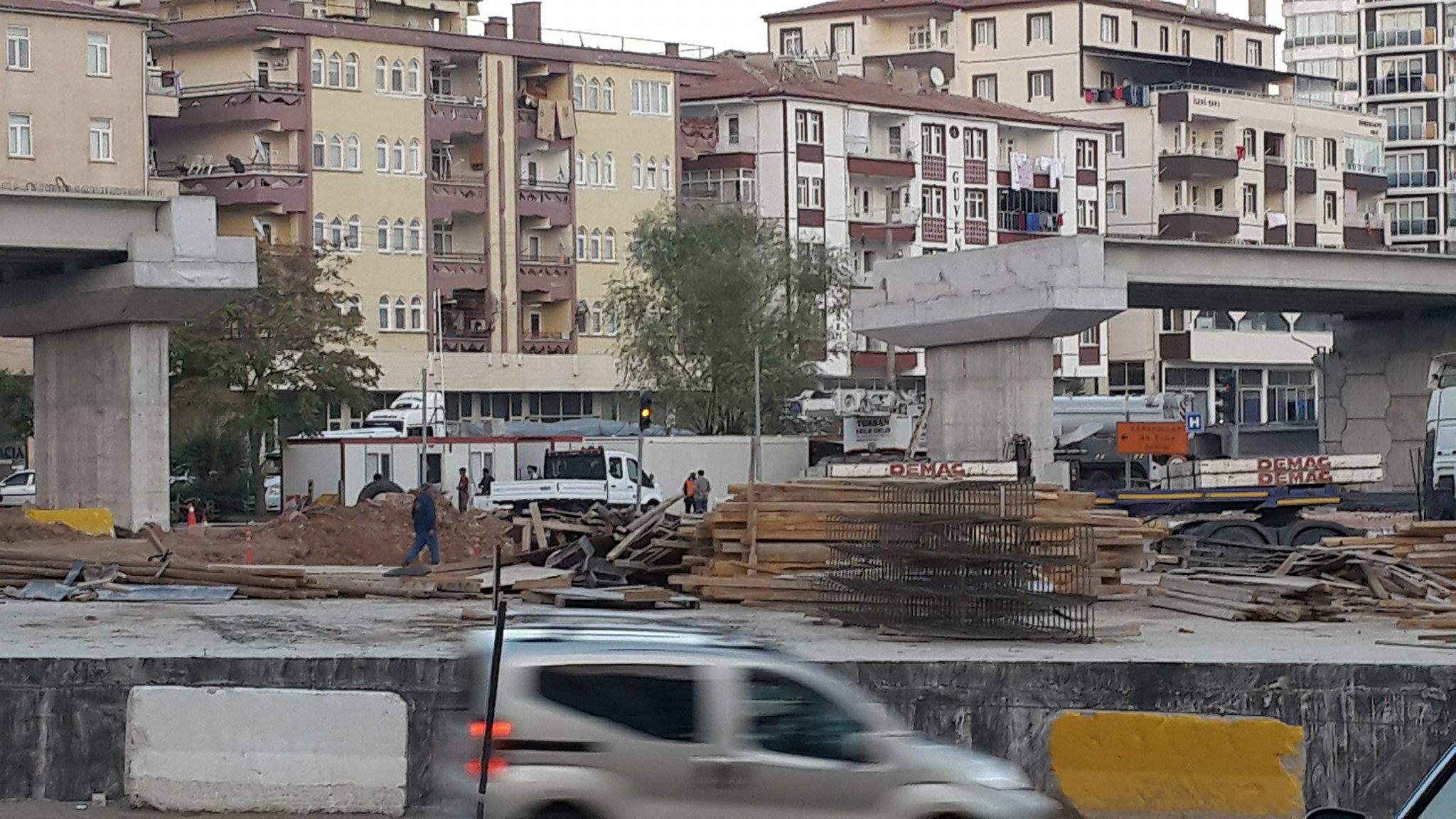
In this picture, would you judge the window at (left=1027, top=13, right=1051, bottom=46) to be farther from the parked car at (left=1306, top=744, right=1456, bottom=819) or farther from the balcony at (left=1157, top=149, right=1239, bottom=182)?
the parked car at (left=1306, top=744, right=1456, bottom=819)

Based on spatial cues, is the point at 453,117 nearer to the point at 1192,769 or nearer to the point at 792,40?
the point at 792,40

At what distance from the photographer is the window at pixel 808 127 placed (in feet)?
305

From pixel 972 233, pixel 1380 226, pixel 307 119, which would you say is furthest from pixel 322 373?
pixel 1380 226

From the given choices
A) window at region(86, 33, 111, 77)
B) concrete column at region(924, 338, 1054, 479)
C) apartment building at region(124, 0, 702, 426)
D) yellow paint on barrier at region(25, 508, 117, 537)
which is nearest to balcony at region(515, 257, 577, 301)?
apartment building at region(124, 0, 702, 426)

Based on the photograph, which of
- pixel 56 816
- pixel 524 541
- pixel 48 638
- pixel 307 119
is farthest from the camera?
pixel 307 119

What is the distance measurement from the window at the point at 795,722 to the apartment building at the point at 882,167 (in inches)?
2854

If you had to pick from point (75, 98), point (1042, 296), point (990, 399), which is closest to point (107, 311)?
point (1042, 296)

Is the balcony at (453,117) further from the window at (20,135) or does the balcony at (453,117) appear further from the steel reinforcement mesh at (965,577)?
the steel reinforcement mesh at (965,577)

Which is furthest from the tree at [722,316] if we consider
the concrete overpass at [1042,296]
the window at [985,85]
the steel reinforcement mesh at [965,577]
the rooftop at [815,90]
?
the steel reinforcement mesh at [965,577]

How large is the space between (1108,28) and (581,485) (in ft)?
211

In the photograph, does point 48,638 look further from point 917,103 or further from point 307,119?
point 917,103

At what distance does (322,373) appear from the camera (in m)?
65.4

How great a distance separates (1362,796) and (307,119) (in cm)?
6876

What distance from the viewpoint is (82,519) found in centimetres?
4041
